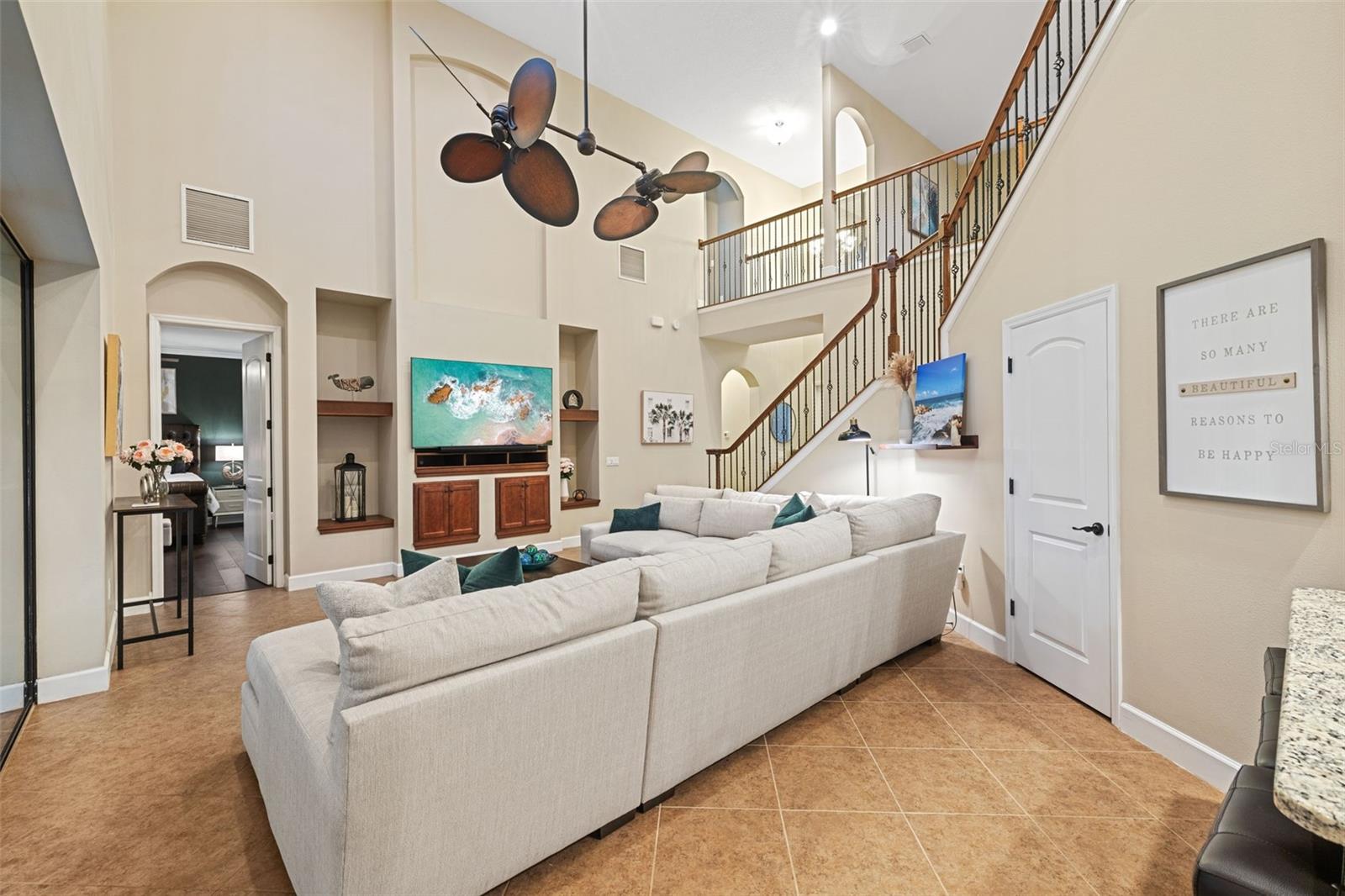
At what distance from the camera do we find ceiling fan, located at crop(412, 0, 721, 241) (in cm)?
266

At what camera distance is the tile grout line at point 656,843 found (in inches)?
70.6

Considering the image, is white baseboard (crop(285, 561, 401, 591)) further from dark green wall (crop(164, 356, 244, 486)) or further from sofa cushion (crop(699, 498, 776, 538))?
dark green wall (crop(164, 356, 244, 486))

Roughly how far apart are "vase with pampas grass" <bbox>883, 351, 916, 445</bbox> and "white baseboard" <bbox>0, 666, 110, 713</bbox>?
515 cm

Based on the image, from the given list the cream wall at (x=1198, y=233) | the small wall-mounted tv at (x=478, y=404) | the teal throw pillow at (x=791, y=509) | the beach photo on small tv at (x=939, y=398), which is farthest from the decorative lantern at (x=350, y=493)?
the cream wall at (x=1198, y=233)

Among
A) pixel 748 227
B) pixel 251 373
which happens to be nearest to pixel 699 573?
pixel 251 373

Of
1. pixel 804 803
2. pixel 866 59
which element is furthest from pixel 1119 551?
pixel 866 59

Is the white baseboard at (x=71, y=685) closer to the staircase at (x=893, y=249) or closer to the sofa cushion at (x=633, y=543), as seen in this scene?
the sofa cushion at (x=633, y=543)

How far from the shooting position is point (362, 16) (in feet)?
18.6

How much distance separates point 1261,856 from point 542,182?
3357 mm

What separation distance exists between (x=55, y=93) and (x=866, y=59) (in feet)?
25.1

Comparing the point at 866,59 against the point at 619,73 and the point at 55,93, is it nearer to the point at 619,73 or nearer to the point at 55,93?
the point at 619,73

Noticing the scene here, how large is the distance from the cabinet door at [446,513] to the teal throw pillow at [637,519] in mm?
1766

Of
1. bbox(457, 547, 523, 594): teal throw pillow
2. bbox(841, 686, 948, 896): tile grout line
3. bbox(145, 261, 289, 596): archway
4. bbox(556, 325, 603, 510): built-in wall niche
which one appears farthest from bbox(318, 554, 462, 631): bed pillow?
bbox(556, 325, 603, 510): built-in wall niche

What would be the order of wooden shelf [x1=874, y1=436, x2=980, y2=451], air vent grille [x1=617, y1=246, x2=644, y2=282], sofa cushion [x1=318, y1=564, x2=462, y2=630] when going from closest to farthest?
sofa cushion [x1=318, y1=564, x2=462, y2=630]
wooden shelf [x1=874, y1=436, x2=980, y2=451]
air vent grille [x1=617, y1=246, x2=644, y2=282]
